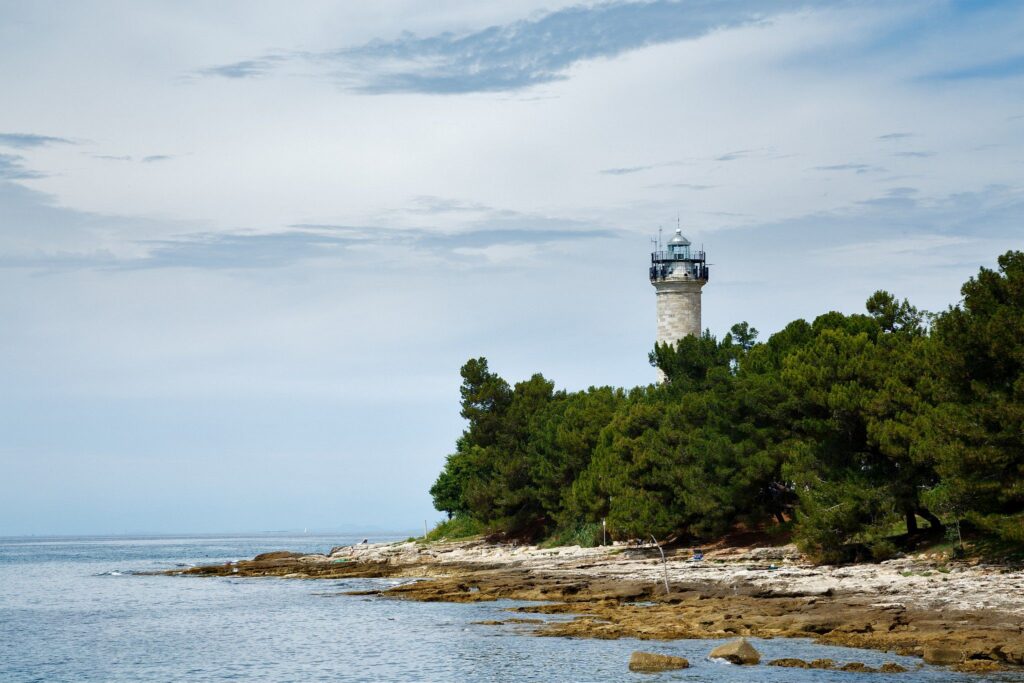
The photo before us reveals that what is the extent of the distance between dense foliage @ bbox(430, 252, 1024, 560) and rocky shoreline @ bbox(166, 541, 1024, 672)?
2.03 m

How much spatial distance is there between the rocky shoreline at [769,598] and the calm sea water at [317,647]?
1.06 meters

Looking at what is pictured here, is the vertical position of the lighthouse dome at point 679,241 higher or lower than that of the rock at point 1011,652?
higher

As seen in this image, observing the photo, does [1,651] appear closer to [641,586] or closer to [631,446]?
[641,586]

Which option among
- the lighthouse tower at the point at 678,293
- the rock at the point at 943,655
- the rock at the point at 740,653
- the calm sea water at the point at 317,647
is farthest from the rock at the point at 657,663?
the lighthouse tower at the point at 678,293

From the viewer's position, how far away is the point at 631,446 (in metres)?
70.2

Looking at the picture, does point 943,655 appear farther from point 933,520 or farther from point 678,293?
point 678,293

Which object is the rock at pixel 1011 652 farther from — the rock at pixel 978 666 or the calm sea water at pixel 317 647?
the calm sea water at pixel 317 647

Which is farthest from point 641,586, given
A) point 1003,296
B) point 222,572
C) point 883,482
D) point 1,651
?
point 222,572

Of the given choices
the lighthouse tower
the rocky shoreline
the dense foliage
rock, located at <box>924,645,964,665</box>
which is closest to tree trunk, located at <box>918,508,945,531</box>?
the dense foliage

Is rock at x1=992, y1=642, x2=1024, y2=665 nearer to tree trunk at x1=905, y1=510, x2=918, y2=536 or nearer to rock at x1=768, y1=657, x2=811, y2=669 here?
rock at x1=768, y1=657, x2=811, y2=669

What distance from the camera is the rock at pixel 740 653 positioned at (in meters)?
32.8

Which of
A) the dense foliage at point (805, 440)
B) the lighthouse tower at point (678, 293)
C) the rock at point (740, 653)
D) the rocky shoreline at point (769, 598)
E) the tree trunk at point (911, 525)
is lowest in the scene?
the rock at point (740, 653)

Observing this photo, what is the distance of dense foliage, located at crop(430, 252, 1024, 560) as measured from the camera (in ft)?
132

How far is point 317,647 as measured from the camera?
44094 mm
